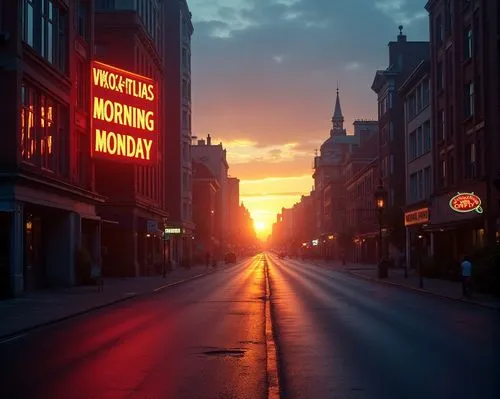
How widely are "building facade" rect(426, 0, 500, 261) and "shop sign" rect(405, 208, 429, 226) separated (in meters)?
1.40

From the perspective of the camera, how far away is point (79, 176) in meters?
46.4

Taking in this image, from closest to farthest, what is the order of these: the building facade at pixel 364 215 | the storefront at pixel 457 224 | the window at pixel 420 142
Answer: the storefront at pixel 457 224
the window at pixel 420 142
the building facade at pixel 364 215

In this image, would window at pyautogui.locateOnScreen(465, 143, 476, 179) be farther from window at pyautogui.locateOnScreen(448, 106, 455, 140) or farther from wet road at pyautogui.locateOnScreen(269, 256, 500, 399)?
wet road at pyautogui.locateOnScreen(269, 256, 500, 399)

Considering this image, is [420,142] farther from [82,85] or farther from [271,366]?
[271,366]

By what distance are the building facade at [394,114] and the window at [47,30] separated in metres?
43.3

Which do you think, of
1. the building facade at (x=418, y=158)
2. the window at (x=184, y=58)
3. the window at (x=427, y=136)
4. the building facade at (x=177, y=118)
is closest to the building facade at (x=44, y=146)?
the building facade at (x=418, y=158)

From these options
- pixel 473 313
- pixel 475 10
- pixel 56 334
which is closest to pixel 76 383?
pixel 56 334

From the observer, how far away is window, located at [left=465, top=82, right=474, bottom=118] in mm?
47950

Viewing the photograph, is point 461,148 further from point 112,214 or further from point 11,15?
point 11,15

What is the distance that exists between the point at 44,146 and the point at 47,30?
5.65m

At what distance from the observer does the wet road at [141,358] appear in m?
11.3

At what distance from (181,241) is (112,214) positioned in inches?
1410

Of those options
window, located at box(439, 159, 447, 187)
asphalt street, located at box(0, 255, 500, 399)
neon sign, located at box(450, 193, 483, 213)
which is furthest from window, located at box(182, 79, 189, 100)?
asphalt street, located at box(0, 255, 500, 399)

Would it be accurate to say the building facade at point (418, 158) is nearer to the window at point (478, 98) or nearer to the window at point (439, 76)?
the window at point (439, 76)
